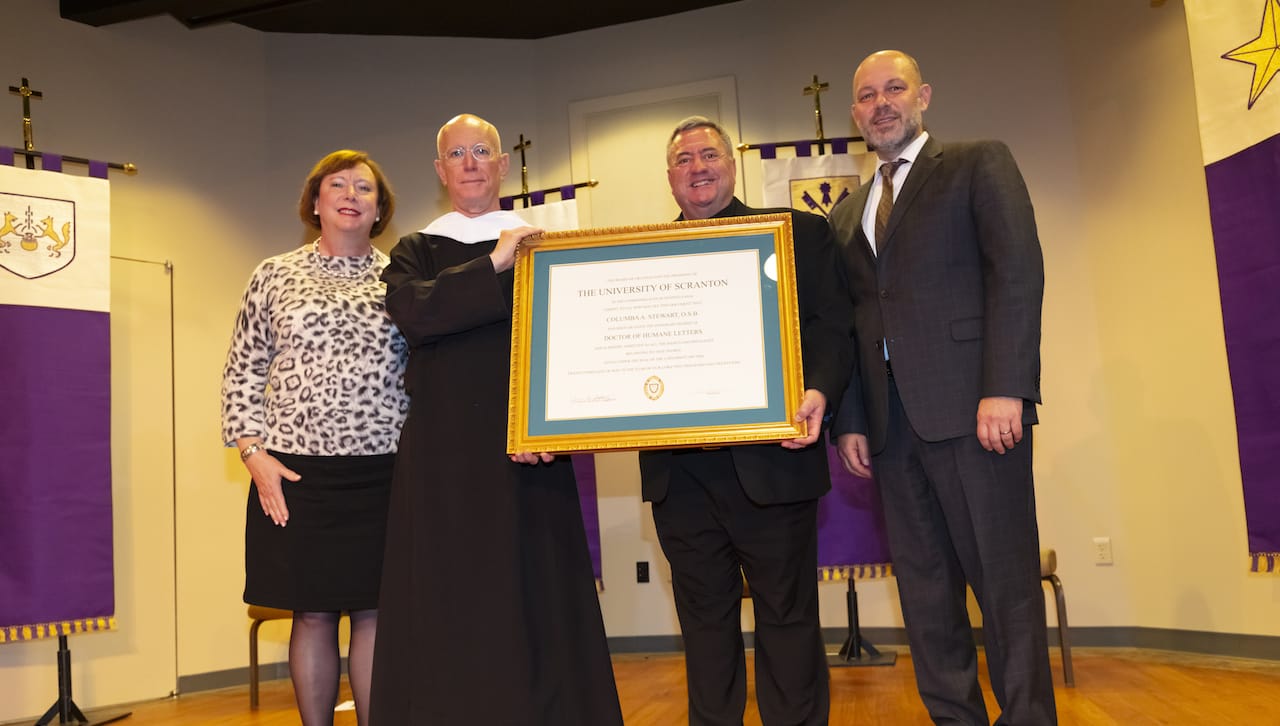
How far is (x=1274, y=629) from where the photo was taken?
154 inches

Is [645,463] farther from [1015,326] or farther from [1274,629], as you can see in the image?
[1274,629]

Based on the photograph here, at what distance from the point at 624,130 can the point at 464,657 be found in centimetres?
400

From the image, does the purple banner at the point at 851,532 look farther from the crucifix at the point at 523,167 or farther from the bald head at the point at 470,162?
the bald head at the point at 470,162

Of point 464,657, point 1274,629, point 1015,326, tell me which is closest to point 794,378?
point 1015,326

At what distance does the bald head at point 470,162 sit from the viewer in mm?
2500

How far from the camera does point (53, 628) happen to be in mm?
4195

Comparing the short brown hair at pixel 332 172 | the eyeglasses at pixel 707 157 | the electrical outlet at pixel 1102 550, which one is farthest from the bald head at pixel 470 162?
the electrical outlet at pixel 1102 550

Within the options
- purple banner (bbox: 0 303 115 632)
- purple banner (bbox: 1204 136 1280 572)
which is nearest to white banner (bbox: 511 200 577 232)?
purple banner (bbox: 0 303 115 632)

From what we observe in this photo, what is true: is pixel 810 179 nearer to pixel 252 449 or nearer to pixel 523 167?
pixel 523 167

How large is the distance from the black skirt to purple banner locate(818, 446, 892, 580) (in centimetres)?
249

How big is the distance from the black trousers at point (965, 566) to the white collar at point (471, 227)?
3.58 feet

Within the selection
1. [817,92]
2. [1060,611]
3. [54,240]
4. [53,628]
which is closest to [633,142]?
[817,92]

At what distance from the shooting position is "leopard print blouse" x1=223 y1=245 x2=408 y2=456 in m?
2.59

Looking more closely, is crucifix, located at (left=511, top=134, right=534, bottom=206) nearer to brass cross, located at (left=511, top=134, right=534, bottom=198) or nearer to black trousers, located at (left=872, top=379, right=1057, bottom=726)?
brass cross, located at (left=511, top=134, right=534, bottom=198)
